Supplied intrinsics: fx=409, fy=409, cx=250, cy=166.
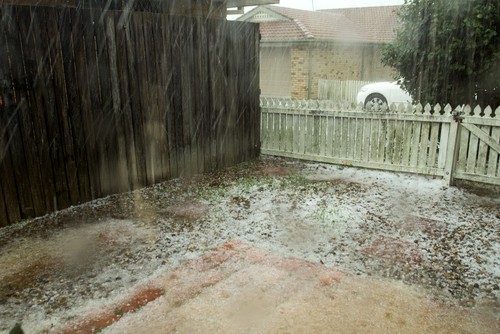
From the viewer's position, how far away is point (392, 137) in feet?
25.7

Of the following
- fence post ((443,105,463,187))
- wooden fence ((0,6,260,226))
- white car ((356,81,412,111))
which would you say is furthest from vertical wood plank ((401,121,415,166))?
white car ((356,81,412,111))

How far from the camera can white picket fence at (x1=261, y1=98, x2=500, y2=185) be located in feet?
22.4

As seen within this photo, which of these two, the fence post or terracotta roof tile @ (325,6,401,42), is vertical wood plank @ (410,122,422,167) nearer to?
Answer: the fence post

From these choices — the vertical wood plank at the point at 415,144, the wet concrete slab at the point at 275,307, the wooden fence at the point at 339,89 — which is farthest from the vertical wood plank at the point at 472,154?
the wooden fence at the point at 339,89

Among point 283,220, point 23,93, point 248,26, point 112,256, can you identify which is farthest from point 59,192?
point 248,26

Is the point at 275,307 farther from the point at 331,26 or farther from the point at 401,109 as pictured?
the point at 331,26

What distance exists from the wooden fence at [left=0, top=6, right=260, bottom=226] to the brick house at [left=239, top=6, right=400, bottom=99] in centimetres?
1426

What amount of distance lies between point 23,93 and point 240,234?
3.30 meters

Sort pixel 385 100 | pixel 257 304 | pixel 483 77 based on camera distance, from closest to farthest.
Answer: pixel 257 304 → pixel 483 77 → pixel 385 100

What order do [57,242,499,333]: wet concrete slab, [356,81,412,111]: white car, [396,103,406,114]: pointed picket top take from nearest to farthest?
[57,242,499,333]: wet concrete slab, [396,103,406,114]: pointed picket top, [356,81,412,111]: white car

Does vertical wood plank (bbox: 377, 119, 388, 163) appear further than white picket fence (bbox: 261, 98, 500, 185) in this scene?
Yes

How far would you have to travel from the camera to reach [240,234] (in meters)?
5.18

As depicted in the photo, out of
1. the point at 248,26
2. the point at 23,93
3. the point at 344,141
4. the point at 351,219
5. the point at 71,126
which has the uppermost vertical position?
the point at 248,26

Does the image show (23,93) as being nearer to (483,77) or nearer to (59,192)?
(59,192)
